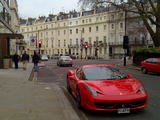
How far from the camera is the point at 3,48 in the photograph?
2653 cm

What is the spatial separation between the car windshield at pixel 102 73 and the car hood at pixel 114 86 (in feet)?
1.48

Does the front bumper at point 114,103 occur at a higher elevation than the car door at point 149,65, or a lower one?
lower

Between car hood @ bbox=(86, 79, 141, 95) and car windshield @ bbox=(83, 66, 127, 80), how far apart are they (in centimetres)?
45

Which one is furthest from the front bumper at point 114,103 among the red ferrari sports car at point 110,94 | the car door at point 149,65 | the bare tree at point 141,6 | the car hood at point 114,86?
the bare tree at point 141,6

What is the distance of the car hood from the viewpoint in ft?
22.6

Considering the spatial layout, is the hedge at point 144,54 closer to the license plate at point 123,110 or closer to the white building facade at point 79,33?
the license plate at point 123,110

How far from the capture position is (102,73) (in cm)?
841

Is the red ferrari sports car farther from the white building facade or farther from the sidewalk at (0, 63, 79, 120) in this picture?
the white building facade

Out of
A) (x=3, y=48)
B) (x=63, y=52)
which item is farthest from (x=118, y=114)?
(x=63, y=52)

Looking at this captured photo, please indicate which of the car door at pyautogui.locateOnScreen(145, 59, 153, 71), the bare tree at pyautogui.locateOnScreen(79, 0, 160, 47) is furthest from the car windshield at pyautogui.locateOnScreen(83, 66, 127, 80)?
the bare tree at pyautogui.locateOnScreen(79, 0, 160, 47)

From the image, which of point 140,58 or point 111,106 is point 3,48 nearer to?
point 140,58

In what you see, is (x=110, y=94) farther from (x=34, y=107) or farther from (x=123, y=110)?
(x=34, y=107)

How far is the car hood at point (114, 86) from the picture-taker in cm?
688

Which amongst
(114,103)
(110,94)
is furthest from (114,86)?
(114,103)
